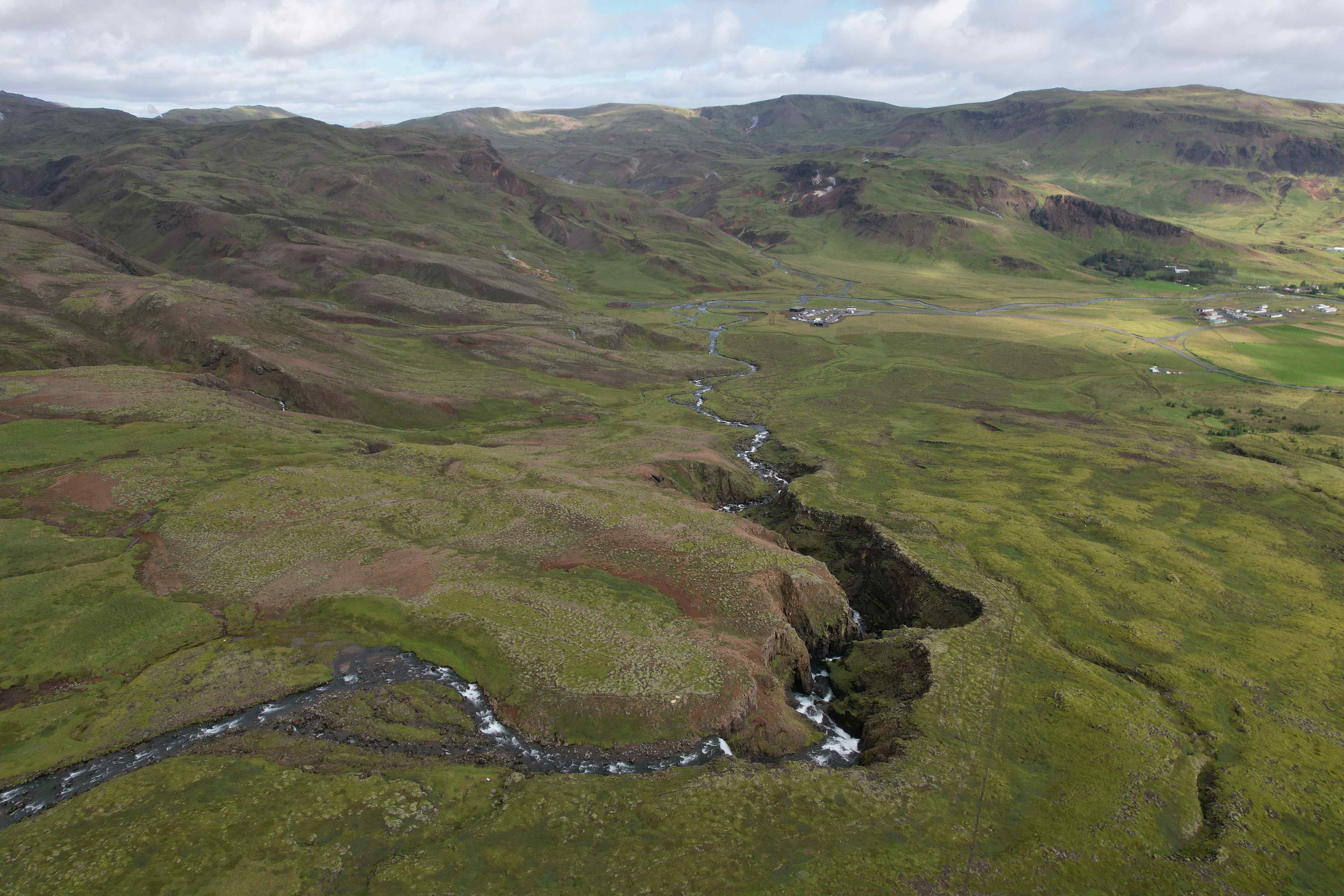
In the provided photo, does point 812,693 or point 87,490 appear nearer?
point 812,693

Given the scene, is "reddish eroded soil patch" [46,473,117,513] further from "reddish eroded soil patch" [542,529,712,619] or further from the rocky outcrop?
the rocky outcrop

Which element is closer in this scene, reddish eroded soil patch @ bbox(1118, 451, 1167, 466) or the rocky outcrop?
the rocky outcrop

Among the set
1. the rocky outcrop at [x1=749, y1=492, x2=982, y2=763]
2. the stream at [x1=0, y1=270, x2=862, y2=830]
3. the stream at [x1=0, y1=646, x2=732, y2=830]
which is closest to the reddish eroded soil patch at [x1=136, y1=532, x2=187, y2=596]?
the stream at [x1=0, y1=646, x2=732, y2=830]

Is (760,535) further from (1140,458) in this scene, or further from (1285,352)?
(1285,352)

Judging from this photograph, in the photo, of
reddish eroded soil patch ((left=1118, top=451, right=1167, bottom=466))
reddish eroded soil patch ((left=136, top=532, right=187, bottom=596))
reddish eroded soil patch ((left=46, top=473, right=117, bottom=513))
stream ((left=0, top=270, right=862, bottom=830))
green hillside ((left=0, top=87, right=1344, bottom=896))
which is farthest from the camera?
reddish eroded soil patch ((left=1118, top=451, right=1167, bottom=466))

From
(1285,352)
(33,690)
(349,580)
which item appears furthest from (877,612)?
(1285,352)

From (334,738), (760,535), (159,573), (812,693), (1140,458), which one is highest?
(159,573)

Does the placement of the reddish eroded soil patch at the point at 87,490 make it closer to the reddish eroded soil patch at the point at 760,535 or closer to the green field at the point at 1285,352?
the reddish eroded soil patch at the point at 760,535
